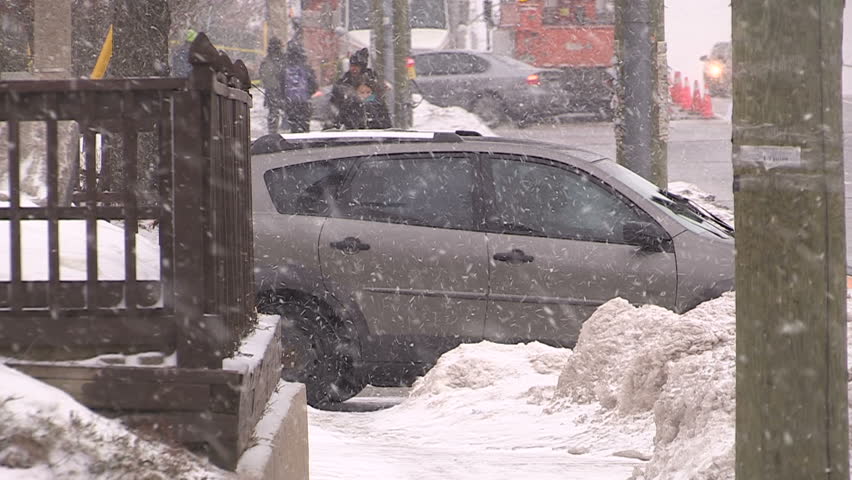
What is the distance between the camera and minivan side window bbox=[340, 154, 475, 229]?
7.86m

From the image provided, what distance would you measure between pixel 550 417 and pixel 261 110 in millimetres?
26244

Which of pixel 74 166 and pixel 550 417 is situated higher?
pixel 74 166

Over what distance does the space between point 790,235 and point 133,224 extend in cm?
186

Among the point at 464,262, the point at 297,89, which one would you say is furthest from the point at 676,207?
the point at 297,89

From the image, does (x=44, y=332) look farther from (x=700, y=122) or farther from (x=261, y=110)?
(x=261, y=110)

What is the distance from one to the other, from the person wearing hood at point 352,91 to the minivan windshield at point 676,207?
8284 mm

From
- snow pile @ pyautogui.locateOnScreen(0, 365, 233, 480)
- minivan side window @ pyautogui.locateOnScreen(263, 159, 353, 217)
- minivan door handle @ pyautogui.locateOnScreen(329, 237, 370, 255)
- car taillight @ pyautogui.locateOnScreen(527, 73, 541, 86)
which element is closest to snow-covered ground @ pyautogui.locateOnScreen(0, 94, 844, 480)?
snow pile @ pyautogui.locateOnScreen(0, 365, 233, 480)

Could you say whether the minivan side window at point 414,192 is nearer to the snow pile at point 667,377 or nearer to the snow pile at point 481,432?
the snow pile at point 481,432

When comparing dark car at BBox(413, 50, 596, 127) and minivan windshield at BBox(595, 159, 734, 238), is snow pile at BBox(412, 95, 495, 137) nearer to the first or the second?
dark car at BBox(413, 50, 596, 127)

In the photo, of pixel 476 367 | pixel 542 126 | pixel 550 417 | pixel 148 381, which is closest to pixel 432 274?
pixel 476 367

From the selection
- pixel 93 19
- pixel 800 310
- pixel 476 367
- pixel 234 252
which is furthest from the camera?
pixel 93 19

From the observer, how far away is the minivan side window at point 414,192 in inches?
309

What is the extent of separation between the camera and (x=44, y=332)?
3.92m

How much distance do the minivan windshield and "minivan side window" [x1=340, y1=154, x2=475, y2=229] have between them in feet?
2.79
